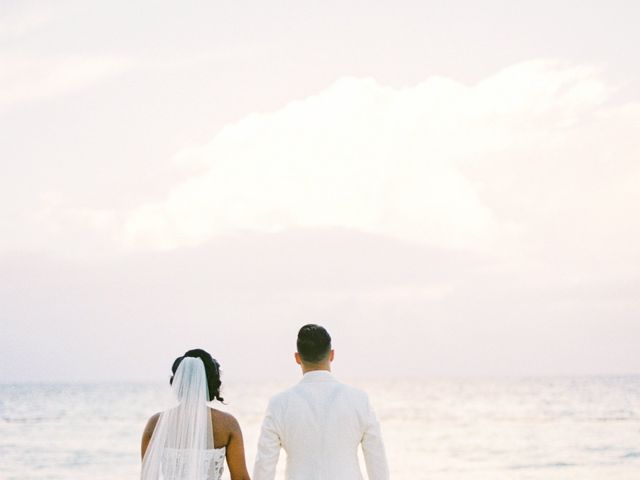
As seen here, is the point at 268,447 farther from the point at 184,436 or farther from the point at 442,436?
the point at 442,436

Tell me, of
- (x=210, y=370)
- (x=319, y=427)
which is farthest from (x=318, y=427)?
(x=210, y=370)

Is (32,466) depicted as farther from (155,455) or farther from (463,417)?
(463,417)

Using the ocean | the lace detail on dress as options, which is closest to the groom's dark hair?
the lace detail on dress

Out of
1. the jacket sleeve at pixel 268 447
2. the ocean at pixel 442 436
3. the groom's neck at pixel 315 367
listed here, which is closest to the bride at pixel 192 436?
the jacket sleeve at pixel 268 447

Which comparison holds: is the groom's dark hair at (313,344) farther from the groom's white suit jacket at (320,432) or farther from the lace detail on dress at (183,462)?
the lace detail on dress at (183,462)

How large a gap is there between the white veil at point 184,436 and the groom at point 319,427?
21.9 inches

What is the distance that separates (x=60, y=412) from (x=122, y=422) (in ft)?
23.8

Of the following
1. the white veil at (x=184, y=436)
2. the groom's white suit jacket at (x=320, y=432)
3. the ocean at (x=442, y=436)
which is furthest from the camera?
the ocean at (x=442, y=436)

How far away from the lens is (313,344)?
17.8 ft

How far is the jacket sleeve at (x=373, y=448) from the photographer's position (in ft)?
17.9

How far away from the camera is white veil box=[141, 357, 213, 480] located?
5.89 meters

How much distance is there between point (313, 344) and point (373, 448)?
27.2 inches

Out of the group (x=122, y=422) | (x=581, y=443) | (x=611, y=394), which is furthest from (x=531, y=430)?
(x=611, y=394)

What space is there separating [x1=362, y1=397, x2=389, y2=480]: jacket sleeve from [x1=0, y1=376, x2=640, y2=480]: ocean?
13.6 feet
